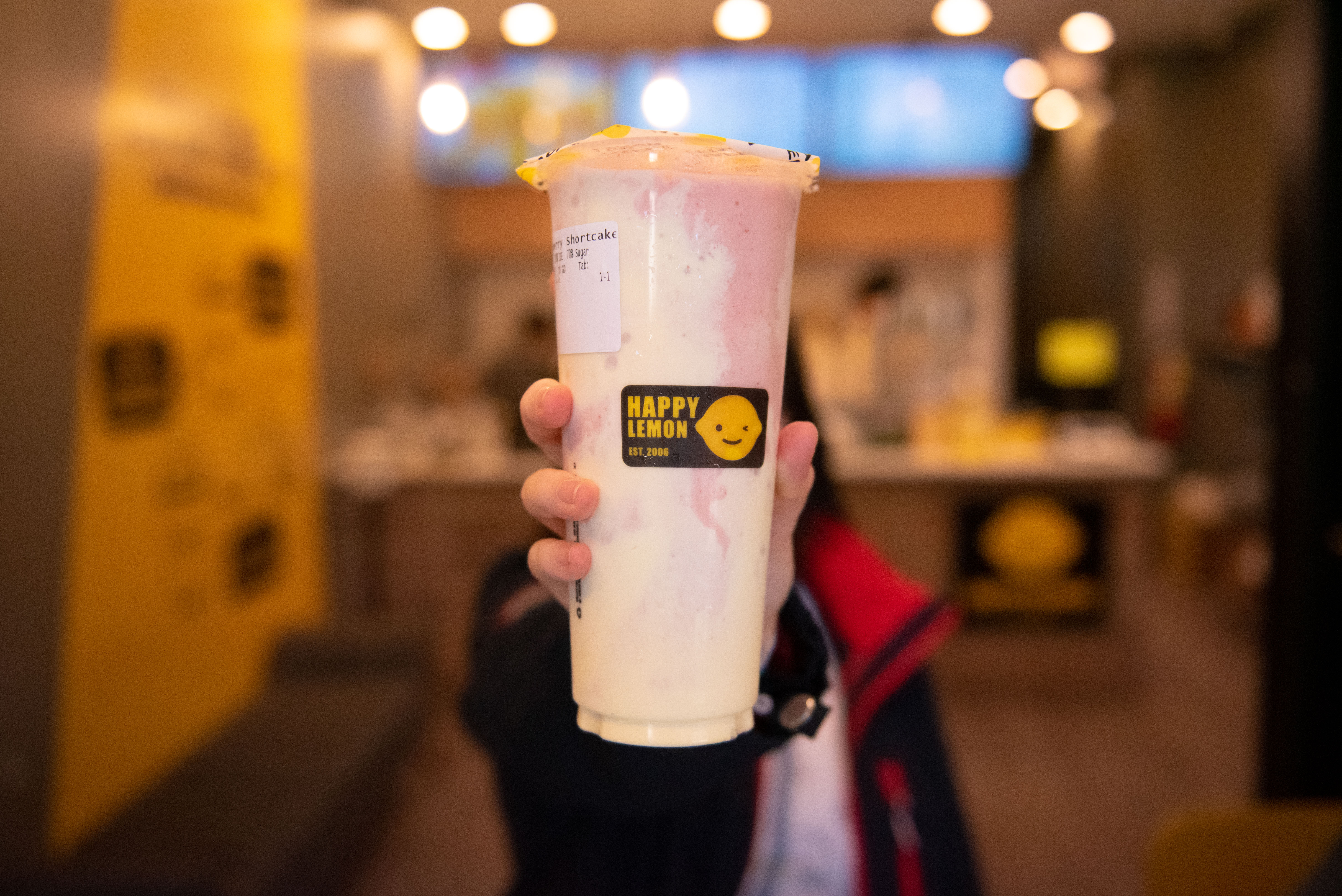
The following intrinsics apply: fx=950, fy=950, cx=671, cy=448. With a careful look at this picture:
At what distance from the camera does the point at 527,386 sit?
13.9 feet

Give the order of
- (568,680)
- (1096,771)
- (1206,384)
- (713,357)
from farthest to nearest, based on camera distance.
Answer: (1206,384), (1096,771), (568,680), (713,357)

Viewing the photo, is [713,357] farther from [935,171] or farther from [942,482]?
[935,171]

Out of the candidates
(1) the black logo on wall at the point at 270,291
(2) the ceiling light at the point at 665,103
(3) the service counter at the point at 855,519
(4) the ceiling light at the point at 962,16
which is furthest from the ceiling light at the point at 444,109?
(4) the ceiling light at the point at 962,16

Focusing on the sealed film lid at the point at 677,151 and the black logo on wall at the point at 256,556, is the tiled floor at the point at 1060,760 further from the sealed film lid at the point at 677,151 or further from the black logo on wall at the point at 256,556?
the sealed film lid at the point at 677,151

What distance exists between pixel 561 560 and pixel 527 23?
3614mm

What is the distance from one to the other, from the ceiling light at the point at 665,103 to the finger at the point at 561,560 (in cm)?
399

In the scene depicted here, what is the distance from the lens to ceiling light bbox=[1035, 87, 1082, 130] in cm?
601

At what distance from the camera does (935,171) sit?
616cm

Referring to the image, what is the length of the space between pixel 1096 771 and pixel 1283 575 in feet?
5.32

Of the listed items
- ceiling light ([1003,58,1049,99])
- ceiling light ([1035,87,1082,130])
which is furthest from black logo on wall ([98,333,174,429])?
ceiling light ([1035,87,1082,130])

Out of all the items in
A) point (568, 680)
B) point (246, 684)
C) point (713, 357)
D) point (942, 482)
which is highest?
point (713, 357)

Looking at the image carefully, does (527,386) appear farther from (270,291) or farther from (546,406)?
(546,406)

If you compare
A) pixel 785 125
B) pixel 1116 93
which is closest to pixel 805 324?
pixel 785 125

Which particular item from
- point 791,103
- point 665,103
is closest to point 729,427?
point 665,103
